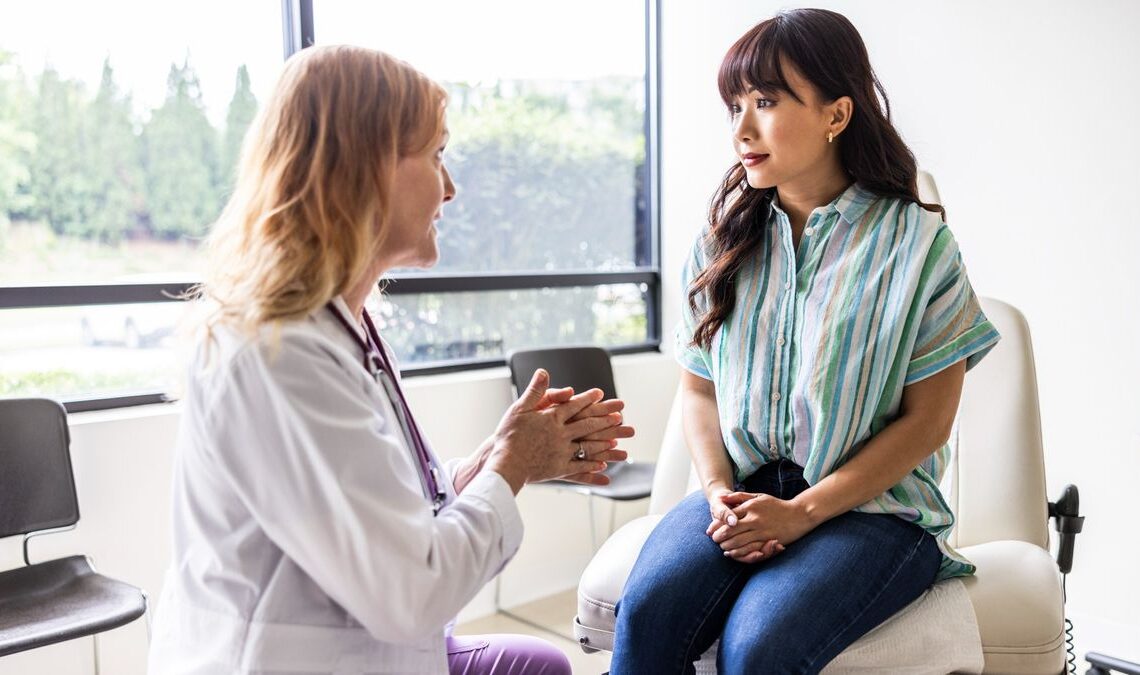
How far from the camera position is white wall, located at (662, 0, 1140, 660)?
107 inches

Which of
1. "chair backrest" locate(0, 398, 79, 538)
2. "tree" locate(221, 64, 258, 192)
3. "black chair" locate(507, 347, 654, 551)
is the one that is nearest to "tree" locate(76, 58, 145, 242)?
"tree" locate(221, 64, 258, 192)

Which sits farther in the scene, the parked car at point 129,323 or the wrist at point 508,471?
the parked car at point 129,323

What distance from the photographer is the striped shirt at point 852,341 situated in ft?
4.88

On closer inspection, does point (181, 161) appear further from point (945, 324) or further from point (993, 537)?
point (993, 537)

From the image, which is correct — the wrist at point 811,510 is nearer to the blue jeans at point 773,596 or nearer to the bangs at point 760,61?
the blue jeans at point 773,596

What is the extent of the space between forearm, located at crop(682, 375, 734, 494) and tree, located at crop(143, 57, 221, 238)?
5.59 ft

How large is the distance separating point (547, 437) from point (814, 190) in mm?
740

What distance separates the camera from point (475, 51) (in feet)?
11.5

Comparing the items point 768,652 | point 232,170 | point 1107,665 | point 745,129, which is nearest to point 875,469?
point 768,652

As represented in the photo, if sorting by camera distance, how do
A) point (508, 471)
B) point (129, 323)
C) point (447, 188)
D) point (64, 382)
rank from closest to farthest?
point (508, 471) < point (447, 188) < point (64, 382) < point (129, 323)

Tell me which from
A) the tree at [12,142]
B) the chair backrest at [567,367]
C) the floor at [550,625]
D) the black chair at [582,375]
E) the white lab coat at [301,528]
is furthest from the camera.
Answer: the chair backrest at [567,367]

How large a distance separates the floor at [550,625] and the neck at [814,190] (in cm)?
160

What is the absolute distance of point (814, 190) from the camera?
1653 mm

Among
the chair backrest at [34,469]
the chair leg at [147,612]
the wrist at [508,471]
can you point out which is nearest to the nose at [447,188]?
the wrist at [508,471]
